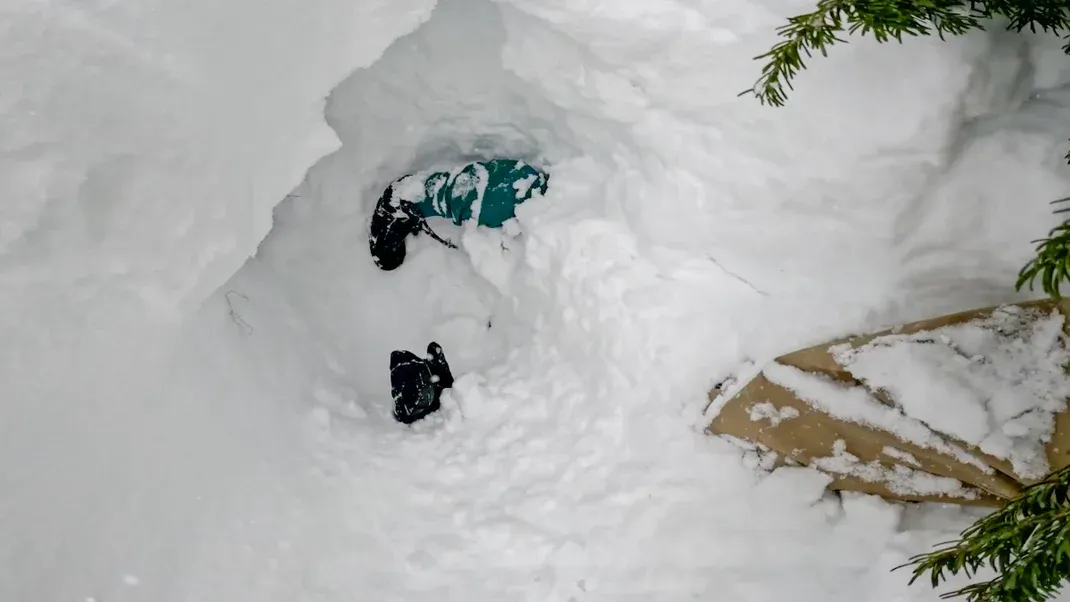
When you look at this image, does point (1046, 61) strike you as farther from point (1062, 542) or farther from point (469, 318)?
point (469, 318)

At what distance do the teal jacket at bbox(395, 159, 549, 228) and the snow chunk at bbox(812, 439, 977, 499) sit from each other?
1.33m

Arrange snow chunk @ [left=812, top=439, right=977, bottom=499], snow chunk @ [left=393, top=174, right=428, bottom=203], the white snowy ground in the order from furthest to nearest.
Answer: snow chunk @ [left=393, top=174, right=428, bottom=203]
snow chunk @ [left=812, top=439, right=977, bottom=499]
the white snowy ground

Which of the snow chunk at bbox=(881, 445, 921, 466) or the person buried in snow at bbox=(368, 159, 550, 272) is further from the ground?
the person buried in snow at bbox=(368, 159, 550, 272)

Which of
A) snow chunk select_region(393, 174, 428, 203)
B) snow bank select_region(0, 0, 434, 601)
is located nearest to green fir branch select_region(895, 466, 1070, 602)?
snow bank select_region(0, 0, 434, 601)

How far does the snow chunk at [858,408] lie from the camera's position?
152 cm

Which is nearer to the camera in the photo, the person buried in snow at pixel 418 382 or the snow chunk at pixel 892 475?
the snow chunk at pixel 892 475

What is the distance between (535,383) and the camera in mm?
2352

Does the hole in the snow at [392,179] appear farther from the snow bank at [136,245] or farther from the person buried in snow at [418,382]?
the snow bank at [136,245]

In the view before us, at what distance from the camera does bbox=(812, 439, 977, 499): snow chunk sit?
1577 mm

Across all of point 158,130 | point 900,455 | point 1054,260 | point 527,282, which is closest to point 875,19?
point 1054,260

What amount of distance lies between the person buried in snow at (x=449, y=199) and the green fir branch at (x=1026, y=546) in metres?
1.77

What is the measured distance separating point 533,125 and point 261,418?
4.60 ft

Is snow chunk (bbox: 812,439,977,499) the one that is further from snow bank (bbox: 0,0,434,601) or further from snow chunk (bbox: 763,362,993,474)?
snow bank (bbox: 0,0,434,601)

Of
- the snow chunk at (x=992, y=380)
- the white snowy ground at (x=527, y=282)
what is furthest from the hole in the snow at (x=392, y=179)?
the snow chunk at (x=992, y=380)
